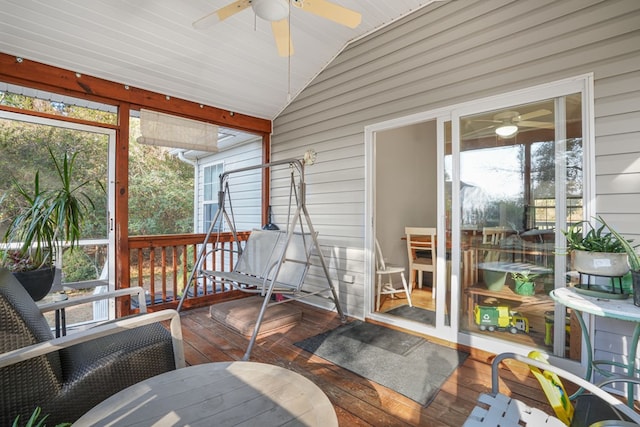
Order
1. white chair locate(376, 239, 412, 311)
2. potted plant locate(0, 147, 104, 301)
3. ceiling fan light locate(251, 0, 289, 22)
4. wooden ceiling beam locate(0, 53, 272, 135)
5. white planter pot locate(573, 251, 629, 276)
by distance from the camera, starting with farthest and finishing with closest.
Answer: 1. white chair locate(376, 239, 412, 311)
2. wooden ceiling beam locate(0, 53, 272, 135)
3. potted plant locate(0, 147, 104, 301)
4. ceiling fan light locate(251, 0, 289, 22)
5. white planter pot locate(573, 251, 629, 276)

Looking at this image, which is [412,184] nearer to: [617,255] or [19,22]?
[617,255]

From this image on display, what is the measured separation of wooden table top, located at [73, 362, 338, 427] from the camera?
3.43ft

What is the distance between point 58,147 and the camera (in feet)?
10.5

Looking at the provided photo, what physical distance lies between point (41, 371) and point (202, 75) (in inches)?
132

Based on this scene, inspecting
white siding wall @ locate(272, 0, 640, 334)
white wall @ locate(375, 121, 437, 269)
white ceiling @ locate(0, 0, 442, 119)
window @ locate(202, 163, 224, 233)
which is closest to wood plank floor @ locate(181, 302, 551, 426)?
white siding wall @ locate(272, 0, 640, 334)

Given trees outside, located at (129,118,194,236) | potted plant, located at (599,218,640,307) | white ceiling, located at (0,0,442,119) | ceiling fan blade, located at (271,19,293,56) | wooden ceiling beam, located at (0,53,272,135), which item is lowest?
potted plant, located at (599,218,640,307)

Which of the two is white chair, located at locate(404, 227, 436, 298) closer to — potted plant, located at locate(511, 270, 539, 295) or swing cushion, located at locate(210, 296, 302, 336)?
potted plant, located at locate(511, 270, 539, 295)

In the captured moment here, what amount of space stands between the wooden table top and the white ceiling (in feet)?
10.3

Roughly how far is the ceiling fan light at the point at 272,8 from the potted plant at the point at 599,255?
95.3 inches

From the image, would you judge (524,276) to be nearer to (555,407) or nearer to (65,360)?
(555,407)

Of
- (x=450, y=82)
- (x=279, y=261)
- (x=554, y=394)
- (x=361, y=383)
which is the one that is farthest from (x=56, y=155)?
(x=554, y=394)

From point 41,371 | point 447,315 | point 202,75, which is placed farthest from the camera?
point 202,75

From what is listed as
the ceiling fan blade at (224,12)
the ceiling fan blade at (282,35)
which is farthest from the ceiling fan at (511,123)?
the ceiling fan blade at (224,12)

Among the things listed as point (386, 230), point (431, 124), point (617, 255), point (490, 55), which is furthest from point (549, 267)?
point (431, 124)
